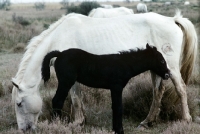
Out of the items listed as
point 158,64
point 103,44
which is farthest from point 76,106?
point 158,64

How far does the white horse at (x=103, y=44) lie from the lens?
447 cm

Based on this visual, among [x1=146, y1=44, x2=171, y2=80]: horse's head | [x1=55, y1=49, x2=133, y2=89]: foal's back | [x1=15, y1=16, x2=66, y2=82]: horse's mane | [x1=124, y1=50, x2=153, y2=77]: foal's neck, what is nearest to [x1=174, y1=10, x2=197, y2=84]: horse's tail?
[x1=146, y1=44, x2=171, y2=80]: horse's head

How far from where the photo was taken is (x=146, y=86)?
Answer: 6016 mm

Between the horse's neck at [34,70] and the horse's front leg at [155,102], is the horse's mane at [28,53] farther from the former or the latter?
the horse's front leg at [155,102]

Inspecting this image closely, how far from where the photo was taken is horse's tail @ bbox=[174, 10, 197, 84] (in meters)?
5.44

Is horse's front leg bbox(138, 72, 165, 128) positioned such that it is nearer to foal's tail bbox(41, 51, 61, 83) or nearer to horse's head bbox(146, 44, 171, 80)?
horse's head bbox(146, 44, 171, 80)

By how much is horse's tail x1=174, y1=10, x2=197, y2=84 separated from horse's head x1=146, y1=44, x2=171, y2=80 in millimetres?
774

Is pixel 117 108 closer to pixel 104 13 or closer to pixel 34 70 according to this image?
pixel 34 70

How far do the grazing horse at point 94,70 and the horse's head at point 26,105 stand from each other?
0.95 ft

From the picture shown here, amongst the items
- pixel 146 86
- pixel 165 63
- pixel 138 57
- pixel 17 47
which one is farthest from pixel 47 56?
pixel 17 47

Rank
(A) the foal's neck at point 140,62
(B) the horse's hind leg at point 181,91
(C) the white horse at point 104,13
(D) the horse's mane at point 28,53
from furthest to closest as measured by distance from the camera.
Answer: (C) the white horse at point 104,13 → (B) the horse's hind leg at point 181,91 → (A) the foal's neck at point 140,62 → (D) the horse's mane at point 28,53

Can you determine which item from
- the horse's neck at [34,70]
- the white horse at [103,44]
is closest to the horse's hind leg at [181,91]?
the white horse at [103,44]

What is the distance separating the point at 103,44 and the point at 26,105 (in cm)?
140

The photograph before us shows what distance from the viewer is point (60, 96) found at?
4.59m
